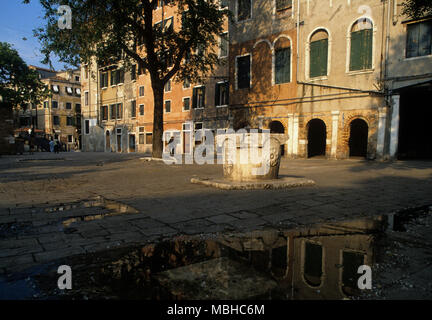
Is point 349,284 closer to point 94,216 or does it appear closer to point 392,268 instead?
point 392,268

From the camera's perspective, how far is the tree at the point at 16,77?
2706 cm

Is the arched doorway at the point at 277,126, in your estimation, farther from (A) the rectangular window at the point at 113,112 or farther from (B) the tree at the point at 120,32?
(A) the rectangular window at the point at 113,112

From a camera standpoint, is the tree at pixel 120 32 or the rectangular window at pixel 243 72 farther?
the rectangular window at pixel 243 72

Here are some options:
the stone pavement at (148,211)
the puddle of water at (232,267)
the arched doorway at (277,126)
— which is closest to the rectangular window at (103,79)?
the arched doorway at (277,126)

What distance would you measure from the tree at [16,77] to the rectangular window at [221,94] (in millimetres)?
19332

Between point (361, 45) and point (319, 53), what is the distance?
2264 millimetres

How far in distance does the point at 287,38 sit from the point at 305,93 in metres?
3.78

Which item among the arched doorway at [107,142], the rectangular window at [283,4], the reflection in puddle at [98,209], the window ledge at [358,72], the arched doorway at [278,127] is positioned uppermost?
the rectangular window at [283,4]

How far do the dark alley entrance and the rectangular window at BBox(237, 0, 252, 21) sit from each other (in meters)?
11.4

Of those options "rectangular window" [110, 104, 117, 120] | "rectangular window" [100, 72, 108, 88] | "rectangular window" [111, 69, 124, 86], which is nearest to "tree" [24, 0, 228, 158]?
"rectangular window" [111, 69, 124, 86]

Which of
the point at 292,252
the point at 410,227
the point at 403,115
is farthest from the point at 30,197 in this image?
the point at 403,115

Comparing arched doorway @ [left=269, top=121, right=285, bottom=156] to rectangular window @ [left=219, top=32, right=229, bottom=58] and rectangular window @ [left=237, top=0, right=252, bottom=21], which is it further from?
rectangular window @ [left=237, top=0, right=252, bottom=21]

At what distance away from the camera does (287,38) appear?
676 inches

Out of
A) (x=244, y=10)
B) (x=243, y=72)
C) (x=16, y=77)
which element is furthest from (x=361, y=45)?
(x=16, y=77)
